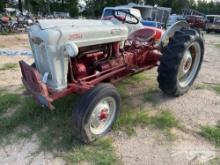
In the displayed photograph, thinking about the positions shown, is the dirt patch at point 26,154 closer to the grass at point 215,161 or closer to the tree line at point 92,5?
the grass at point 215,161

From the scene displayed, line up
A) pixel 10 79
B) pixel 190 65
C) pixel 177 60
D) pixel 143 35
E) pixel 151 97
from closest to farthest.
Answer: pixel 177 60 < pixel 151 97 < pixel 190 65 < pixel 143 35 < pixel 10 79

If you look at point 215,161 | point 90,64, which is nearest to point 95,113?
point 90,64

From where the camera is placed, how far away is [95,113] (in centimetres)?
286

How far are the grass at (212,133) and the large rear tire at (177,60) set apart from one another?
82 cm

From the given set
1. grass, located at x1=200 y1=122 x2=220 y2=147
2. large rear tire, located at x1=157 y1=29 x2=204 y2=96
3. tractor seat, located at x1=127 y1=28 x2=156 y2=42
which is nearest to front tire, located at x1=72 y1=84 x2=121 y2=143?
large rear tire, located at x1=157 y1=29 x2=204 y2=96

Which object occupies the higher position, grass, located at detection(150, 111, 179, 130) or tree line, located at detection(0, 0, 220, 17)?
tree line, located at detection(0, 0, 220, 17)

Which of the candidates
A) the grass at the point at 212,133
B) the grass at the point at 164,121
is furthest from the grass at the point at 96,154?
the grass at the point at 212,133

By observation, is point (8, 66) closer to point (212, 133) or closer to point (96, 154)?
point (96, 154)

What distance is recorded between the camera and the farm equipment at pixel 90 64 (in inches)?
107

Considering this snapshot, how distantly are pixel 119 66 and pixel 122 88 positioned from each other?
828 mm

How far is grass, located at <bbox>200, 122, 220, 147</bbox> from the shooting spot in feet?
9.74

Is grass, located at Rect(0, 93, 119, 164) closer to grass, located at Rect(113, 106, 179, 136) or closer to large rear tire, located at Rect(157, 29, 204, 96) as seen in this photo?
grass, located at Rect(113, 106, 179, 136)

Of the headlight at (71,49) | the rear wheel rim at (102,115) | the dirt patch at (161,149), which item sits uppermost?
the headlight at (71,49)

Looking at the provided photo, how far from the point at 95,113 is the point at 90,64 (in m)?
0.75
